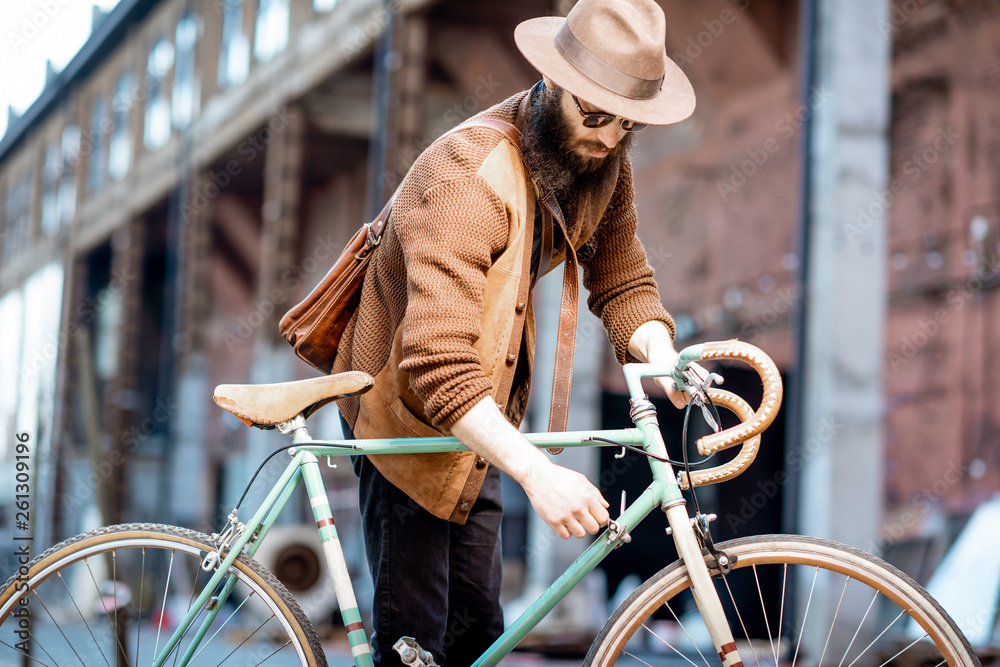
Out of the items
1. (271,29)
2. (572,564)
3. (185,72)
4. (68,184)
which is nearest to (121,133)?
(68,184)

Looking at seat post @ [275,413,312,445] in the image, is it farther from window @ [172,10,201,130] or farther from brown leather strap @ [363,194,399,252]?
window @ [172,10,201,130]

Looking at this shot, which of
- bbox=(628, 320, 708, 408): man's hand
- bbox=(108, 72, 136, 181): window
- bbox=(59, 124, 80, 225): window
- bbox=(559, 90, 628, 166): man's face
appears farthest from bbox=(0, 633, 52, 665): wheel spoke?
bbox=(108, 72, 136, 181): window

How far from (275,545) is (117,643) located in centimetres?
561

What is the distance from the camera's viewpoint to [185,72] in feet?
55.4

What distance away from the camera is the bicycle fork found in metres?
1.93

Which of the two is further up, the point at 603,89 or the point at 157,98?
the point at 157,98

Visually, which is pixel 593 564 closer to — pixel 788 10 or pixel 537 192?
pixel 537 192

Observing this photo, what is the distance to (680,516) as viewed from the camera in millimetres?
1983

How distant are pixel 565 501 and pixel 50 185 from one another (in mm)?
23049

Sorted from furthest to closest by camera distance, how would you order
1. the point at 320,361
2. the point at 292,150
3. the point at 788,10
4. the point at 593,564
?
1. the point at 292,150
2. the point at 788,10
3. the point at 320,361
4. the point at 593,564

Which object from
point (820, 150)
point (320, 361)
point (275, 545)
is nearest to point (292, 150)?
point (275, 545)

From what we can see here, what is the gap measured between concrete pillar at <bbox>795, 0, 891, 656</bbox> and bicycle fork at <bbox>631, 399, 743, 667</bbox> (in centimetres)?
337

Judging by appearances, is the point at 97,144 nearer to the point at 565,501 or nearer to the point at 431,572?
the point at 431,572

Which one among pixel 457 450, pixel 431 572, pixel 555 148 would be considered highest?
pixel 555 148
